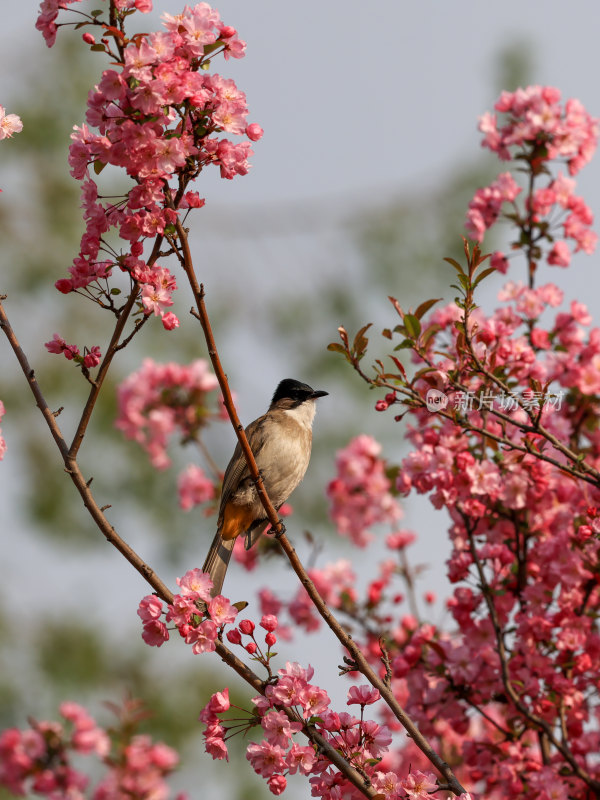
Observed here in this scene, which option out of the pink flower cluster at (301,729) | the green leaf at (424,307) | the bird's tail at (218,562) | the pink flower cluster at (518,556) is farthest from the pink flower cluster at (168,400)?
the pink flower cluster at (301,729)

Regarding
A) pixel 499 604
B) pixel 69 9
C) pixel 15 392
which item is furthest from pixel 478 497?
pixel 15 392

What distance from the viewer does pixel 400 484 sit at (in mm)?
3949

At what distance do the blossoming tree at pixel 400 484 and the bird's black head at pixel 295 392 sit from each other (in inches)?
15.5

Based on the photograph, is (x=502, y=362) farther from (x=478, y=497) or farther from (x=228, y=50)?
(x=228, y=50)

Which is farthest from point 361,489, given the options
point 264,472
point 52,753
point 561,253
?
point 52,753

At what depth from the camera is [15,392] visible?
1031 cm

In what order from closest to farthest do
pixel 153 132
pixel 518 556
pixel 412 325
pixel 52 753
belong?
pixel 153 132 < pixel 52 753 < pixel 412 325 < pixel 518 556

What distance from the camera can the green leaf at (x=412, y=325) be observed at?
3281 mm

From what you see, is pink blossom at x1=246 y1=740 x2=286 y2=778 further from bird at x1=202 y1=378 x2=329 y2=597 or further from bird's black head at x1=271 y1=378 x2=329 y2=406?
bird's black head at x1=271 y1=378 x2=329 y2=406

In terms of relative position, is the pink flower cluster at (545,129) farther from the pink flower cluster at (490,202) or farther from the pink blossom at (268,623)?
the pink blossom at (268,623)

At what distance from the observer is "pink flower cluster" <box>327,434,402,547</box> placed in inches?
217

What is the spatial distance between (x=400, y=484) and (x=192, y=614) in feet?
5.23

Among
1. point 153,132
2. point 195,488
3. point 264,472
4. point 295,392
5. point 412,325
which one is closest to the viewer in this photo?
point 153,132

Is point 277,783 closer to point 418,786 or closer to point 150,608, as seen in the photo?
point 418,786
